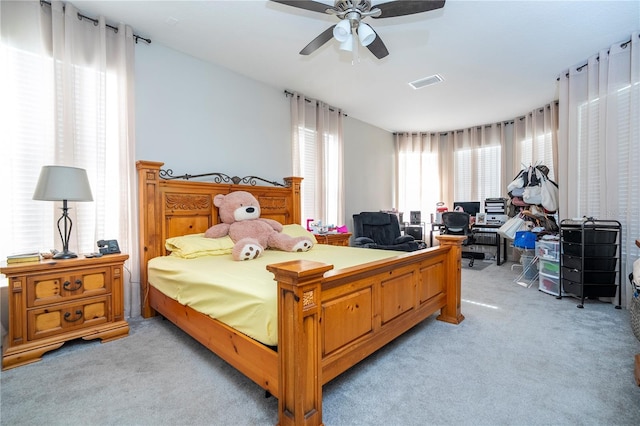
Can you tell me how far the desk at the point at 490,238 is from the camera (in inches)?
201

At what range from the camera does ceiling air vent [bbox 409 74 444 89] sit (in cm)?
368

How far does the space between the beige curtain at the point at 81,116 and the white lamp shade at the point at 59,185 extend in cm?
43

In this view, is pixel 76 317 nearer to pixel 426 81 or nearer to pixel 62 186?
pixel 62 186

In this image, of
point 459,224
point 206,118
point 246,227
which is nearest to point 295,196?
point 246,227

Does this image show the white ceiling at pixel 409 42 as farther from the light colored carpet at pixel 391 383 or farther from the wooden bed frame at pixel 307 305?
the light colored carpet at pixel 391 383

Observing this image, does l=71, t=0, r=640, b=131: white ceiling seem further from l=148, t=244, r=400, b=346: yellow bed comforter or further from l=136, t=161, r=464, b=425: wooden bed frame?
l=148, t=244, r=400, b=346: yellow bed comforter

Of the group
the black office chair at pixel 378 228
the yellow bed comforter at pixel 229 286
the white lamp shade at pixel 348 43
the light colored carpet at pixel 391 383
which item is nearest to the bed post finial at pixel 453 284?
the light colored carpet at pixel 391 383

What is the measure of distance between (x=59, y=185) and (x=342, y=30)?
224cm

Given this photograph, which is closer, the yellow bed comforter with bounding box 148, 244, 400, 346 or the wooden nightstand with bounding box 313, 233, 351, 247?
the yellow bed comforter with bounding box 148, 244, 400, 346

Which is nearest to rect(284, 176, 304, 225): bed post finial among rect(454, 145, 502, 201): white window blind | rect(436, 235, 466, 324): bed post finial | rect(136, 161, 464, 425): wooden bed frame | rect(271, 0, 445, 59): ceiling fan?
rect(136, 161, 464, 425): wooden bed frame

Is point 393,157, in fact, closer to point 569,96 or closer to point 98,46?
point 569,96

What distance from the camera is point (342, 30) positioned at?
2021 mm

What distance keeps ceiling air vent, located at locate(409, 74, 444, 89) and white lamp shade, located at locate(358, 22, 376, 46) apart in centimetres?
186

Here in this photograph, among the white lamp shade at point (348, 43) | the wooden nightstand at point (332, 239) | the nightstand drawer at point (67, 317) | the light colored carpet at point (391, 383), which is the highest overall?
the white lamp shade at point (348, 43)
